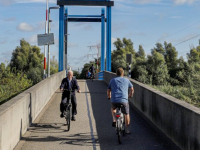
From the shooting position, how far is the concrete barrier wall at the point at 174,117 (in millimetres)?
6189

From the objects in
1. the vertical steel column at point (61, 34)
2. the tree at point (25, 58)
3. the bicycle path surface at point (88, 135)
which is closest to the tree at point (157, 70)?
the tree at point (25, 58)

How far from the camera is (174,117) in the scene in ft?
24.5

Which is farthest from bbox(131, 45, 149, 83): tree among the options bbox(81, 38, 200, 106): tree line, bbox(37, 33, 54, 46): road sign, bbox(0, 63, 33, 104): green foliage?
bbox(37, 33, 54, 46): road sign

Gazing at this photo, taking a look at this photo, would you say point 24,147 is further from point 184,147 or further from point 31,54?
point 31,54

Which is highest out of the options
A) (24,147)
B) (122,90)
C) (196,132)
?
(122,90)

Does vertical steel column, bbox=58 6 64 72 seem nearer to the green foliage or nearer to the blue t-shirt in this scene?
the green foliage

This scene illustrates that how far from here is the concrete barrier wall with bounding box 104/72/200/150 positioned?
6189mm

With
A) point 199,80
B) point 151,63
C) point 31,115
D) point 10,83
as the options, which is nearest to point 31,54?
point 151,63

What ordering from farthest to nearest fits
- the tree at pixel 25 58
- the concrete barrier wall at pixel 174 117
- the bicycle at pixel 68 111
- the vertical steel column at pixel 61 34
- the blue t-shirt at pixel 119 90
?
1. the tree at pixel 25 58
2. the vertical steel column at pixel 61 34
3. the bicycle at pixel 68 111
4. the blue t-shirt at pixel 119 90
5. the concrete barrier wall at pixel 174 117

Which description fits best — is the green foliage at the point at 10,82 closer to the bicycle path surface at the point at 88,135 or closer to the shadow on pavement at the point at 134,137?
the bicycle path surface at the point at 88,135

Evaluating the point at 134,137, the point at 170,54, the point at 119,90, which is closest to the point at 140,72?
the point at 170,54

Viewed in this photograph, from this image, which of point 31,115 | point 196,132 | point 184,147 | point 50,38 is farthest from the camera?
point 50,38

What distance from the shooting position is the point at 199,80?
79.2 ft

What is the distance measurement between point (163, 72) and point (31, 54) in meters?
34.9
